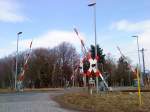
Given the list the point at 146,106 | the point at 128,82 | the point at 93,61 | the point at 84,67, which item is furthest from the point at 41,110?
the point at 128,82

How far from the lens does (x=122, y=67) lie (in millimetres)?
124562

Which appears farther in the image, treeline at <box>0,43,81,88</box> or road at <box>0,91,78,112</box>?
treeline at <box>0,43,81,88</box>

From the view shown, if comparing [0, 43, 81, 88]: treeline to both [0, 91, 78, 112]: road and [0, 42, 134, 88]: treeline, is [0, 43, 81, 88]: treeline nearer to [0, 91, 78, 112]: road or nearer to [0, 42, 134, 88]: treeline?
[0, 42, 134, 88]: treeline

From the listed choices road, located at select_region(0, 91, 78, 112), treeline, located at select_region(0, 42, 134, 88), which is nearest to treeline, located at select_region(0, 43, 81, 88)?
treeline, located at select_region(0, 42, 134, 88)

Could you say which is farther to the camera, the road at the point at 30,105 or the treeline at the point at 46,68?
the treeline at the point at 46,68

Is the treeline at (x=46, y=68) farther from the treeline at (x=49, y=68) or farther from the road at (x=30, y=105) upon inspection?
the road at (x=30, y=105)

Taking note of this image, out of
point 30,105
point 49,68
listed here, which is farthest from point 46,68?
point 30,105

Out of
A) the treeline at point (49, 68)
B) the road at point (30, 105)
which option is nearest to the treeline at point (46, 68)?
the treeline at point (49, 68)

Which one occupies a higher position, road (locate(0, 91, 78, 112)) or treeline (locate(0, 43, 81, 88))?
treeline (locate(0, 43, 81, 88))

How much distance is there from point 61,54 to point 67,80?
10.2 meters

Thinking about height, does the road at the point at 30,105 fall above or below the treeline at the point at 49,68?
below

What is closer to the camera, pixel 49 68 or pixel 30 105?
pixel 30 105

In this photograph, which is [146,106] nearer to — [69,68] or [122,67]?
[69,68]

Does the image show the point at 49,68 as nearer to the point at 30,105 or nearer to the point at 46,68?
the point at 46,68
